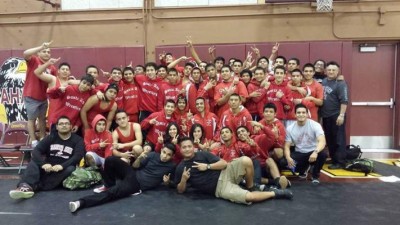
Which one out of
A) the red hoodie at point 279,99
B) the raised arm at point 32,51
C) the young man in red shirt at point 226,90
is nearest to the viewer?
the raised arm at point 32,51

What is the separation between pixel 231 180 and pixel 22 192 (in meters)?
2.62

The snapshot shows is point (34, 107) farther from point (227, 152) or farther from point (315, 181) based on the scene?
point (315, 181)

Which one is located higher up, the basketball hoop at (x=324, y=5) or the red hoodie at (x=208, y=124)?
the basketball hoop at (x=324, y=5)

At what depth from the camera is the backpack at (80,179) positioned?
189 inches

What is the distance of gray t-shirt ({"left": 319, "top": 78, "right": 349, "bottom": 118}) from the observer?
595 cm

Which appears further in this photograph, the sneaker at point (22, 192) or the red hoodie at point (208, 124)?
the red hoodie at point (208, 124)

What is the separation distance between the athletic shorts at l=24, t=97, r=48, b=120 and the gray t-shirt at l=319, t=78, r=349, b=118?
4.66 meters

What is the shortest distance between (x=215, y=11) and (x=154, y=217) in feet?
17.4

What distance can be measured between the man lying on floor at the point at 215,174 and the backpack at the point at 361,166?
6.41ft

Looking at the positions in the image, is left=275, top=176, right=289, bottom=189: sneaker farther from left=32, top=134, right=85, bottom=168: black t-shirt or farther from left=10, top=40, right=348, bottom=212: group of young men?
left=32, top=134, right=85, bottom=168: black t-shirt

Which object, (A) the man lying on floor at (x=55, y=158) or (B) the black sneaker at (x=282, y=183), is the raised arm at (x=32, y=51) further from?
(B) the black sneaker at (x=282, y=183)

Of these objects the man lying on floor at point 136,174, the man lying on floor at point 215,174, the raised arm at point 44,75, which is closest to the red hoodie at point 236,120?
the man lying on floor at point 215,174

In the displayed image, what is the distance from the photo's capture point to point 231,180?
4.41 m

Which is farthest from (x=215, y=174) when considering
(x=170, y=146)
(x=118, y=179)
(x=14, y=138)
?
(x=14, y=138)
